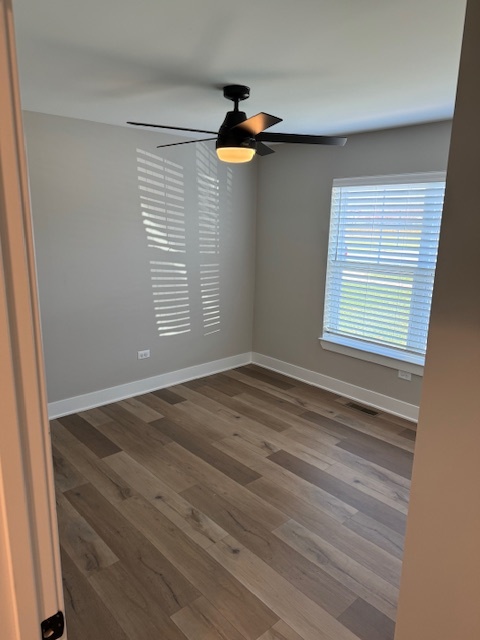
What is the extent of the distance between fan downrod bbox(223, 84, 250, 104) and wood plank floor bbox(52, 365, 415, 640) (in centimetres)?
254

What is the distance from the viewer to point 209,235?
461 cm

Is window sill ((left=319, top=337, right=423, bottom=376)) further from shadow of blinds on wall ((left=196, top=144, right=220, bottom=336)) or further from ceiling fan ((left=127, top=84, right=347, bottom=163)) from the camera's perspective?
ceiling fan ((left=127, top=84, right=347, bottom=163))

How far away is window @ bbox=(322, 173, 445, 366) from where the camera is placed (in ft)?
11.8

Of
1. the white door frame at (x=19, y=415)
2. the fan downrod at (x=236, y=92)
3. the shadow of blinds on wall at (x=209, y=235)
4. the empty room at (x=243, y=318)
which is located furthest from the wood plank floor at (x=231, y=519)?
the fan downrod at (x=236, y=92)

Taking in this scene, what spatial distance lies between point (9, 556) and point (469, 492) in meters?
1.09

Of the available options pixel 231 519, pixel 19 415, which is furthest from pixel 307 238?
pixel 19 415

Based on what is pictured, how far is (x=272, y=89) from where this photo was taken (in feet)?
8.52

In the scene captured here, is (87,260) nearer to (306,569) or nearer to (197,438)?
(197,438)

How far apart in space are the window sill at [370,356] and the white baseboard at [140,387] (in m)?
1.24

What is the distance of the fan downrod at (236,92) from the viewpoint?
2538mm

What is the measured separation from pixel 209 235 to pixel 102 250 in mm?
1230

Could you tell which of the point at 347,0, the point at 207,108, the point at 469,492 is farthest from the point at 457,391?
the point at 207,108

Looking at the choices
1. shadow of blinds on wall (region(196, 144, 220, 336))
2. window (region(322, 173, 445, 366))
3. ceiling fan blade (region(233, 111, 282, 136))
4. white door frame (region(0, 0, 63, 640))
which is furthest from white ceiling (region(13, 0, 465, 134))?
white door frame (region(0, 0, 63, 640))

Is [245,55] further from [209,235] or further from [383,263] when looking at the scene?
[209,235]
